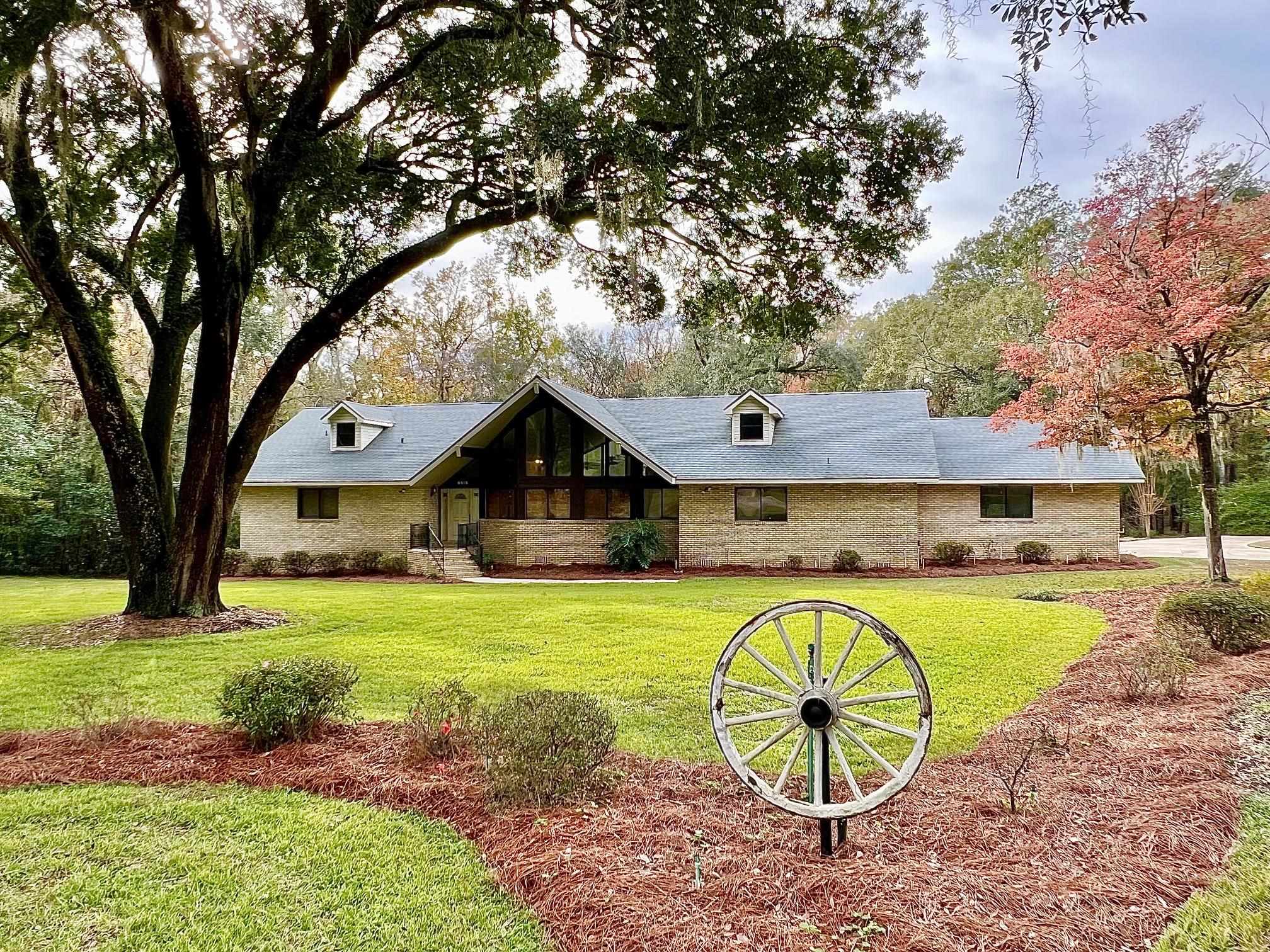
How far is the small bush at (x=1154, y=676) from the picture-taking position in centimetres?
583

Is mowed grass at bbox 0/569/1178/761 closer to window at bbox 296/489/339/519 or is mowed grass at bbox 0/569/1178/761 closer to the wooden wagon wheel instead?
the wooden wagon wheel

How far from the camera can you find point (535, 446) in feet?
64.5

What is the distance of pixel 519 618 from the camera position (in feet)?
36.6

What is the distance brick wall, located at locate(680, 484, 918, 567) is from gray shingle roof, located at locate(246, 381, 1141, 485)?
685 millimetres

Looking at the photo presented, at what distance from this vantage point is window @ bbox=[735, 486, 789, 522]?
19188mm

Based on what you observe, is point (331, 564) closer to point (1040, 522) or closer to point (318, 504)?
point (318, 504)

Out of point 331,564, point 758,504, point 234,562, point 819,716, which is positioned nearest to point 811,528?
point 758,504

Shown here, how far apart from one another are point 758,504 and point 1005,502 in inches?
274

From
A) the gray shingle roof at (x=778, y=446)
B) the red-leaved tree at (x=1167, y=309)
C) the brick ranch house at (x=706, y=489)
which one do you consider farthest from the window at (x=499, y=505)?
the red-leaved tree at (x=1167, y=309)

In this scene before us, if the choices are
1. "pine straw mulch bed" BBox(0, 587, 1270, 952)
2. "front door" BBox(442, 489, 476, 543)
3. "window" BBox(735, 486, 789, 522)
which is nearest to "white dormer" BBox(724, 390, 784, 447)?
"window" BBox(735, 486, 789, 522)

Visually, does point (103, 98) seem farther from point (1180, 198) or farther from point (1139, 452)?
point (1139, 452)

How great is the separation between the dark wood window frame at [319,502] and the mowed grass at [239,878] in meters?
17.3

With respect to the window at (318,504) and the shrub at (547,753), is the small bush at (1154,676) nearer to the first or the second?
the shrub at (547,753)

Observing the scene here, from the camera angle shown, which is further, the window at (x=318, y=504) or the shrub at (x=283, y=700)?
the window at (x=318, y=504)
